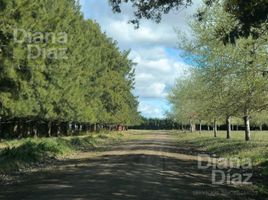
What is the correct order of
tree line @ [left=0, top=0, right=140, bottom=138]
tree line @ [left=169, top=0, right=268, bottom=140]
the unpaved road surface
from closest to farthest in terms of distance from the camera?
the unpaved road surface → tree line @ [left=169, top=0, right=268, bottom=140] → tree line @ [left=0, top=0, right=140, bottom=138]

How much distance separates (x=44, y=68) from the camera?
35.8m

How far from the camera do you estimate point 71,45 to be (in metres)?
46.0

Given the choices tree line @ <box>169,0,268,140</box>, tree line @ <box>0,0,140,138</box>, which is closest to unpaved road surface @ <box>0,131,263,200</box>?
tree line @ <box>169,0,268,140</box>

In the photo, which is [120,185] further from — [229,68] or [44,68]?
[44,68]

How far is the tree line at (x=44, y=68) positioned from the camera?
1221 inches

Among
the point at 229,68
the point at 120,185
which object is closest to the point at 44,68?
the point at 229,68

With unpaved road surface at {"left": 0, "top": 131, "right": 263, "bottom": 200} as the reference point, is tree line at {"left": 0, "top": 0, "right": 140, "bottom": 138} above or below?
above

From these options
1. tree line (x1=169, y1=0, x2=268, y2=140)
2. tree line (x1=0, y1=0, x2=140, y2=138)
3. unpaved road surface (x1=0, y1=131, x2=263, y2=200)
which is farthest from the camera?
tree line (x1=0, y1=0, x2=140, y2=138)

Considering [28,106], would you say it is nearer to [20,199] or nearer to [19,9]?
[19,9]

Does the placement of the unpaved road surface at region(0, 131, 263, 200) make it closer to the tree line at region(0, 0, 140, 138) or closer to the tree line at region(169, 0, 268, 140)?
the tree line at region(169, 0, 268, 140)

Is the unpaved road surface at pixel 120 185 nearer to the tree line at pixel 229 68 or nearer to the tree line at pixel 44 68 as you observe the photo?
the tree line at pixel 229 68

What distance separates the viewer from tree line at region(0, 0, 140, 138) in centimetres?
3102

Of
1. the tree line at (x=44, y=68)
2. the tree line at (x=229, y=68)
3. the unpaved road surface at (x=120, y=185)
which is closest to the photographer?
the unpaved road surface at (x=120, y=185)

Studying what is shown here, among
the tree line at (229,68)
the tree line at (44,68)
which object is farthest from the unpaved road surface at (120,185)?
the tree line at (44,68)
